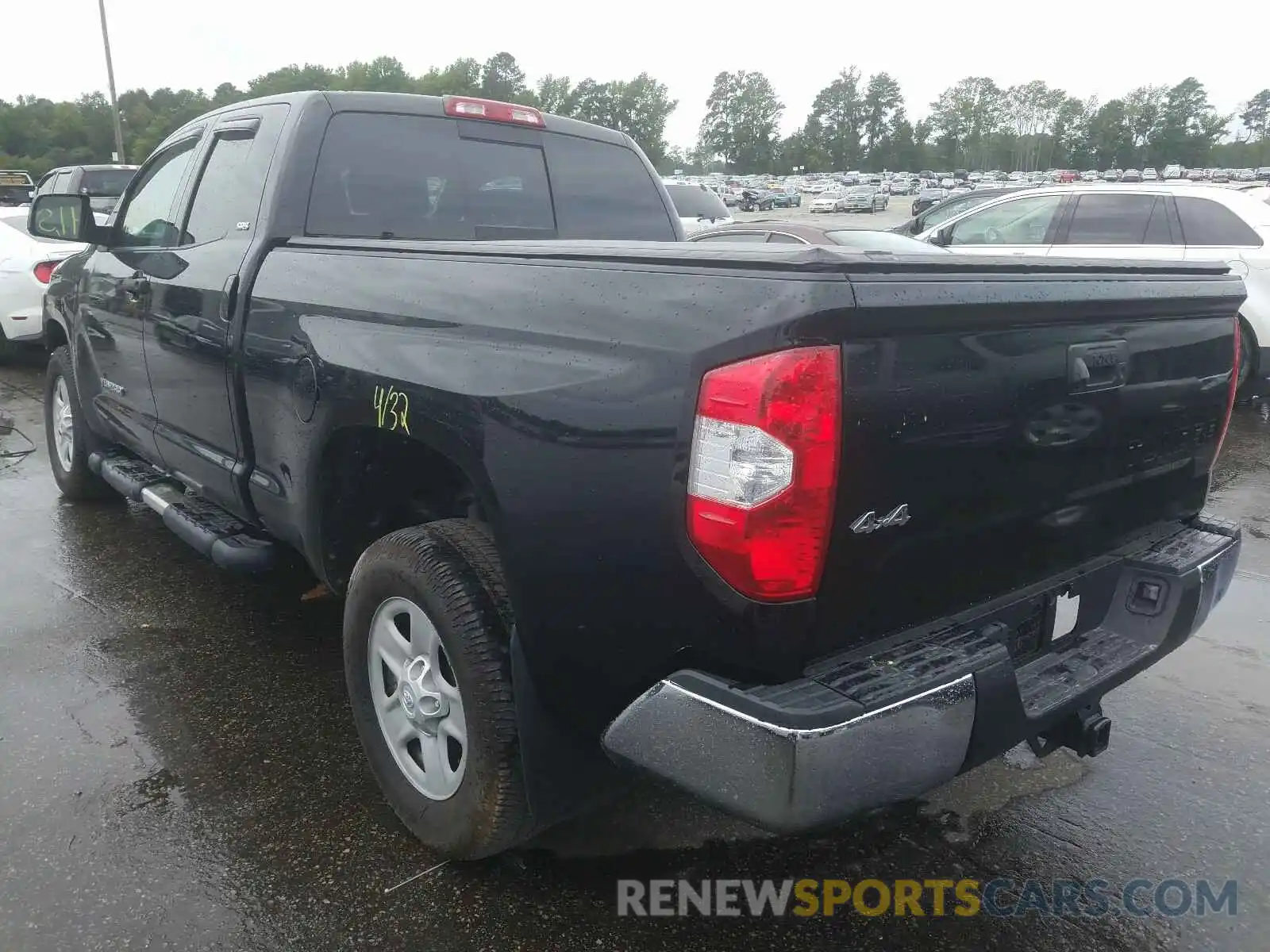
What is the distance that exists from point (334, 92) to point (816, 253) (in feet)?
7.72

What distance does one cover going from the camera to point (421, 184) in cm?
358

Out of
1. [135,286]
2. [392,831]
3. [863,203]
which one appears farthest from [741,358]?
[863,203]

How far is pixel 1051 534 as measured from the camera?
7.52 feet

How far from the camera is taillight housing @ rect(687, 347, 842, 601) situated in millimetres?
1701

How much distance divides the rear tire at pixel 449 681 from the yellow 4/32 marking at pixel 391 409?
275 mm

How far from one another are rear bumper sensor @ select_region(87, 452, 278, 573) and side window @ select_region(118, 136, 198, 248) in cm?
98

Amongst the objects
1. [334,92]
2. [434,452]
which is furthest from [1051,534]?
[334,92]

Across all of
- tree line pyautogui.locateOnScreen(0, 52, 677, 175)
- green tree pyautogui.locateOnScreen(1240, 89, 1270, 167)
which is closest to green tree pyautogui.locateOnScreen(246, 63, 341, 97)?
tree line pyautogui.locateOnScreen(0, 52, 677, 175)

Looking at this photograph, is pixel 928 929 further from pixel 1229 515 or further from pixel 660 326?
pixel 1229 515

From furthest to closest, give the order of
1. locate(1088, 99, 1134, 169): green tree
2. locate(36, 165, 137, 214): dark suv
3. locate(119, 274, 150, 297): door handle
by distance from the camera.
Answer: locate(1088, 99, 1134, 169): green tree, locate(36, 165, 137, 214): dark suv, locate(119, 274, 150, 297): door handle

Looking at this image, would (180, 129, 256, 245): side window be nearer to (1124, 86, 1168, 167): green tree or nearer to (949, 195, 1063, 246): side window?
(949, 195, 1063, 246): side window

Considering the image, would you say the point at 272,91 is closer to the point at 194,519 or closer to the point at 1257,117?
the point at 194,519
